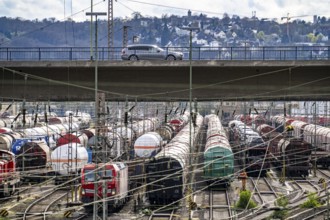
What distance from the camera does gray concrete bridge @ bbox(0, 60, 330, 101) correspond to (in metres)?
30.5

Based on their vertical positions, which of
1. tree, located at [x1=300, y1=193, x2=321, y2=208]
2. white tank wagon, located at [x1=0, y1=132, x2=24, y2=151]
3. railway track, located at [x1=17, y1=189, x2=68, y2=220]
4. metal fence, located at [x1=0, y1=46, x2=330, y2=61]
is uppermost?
metal fence, located at [x1=0, y1=46, x2=330, y2=61]

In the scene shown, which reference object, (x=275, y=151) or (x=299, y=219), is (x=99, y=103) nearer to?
→ (x=299, y=219)

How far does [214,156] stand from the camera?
1341 inches

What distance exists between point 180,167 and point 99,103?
10.1 meters

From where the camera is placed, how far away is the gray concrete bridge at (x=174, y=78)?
30531 millimetres

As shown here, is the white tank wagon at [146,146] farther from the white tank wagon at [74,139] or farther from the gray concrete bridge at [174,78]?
the gray concrete bridge at [174,78]

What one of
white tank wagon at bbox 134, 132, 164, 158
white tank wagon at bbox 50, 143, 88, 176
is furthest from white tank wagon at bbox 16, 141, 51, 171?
white tank wagon at bbox 134, 132, 164, 158

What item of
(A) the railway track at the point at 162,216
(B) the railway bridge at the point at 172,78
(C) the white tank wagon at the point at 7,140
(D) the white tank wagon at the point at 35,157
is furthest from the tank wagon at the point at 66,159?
(A) the railway track at the point at 162,216

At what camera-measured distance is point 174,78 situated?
104 feet

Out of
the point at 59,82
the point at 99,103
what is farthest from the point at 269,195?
Answer: the point at 99,103

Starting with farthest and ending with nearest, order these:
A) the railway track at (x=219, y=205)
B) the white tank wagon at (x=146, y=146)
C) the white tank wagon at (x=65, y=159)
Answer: the white tank wagon at (x=146, y=146), the white tank wagon at (x=65, y=159), the railway track at (x=219, y=205)

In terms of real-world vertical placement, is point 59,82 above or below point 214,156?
above

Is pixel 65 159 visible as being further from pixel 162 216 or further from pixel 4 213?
pixel 162 216

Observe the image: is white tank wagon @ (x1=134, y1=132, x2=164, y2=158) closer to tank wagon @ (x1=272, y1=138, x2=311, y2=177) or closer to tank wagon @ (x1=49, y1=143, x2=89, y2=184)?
tank wagon @ (x1=49, y1=143, x2=89, y2=184)
